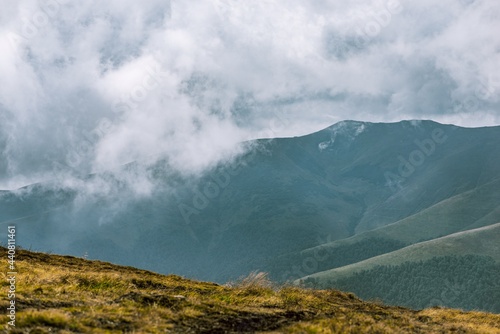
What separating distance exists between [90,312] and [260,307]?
7.00m

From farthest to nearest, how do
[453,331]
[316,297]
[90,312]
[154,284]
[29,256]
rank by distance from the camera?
1. [29,256]
2. [316,297]
3. [154,284]
4. [453,331]
5. [90,312]

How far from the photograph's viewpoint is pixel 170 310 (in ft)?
49.0

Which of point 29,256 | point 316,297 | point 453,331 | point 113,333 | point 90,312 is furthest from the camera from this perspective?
point 29,256

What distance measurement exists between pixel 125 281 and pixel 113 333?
887 cm

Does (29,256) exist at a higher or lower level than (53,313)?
higher

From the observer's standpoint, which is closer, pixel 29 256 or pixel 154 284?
pixel 154 284

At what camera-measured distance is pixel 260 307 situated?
1803cm

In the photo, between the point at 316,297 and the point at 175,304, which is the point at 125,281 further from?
the point at 316,297

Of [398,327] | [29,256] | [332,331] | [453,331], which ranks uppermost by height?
[29,256]

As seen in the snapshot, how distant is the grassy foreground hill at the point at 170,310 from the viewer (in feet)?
40.7

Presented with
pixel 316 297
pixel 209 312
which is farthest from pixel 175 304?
pixel 316 297

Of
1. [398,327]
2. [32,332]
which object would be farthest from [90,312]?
[398,327]

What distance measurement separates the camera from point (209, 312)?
15.6 m

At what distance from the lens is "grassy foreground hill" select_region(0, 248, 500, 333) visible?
488 inches
